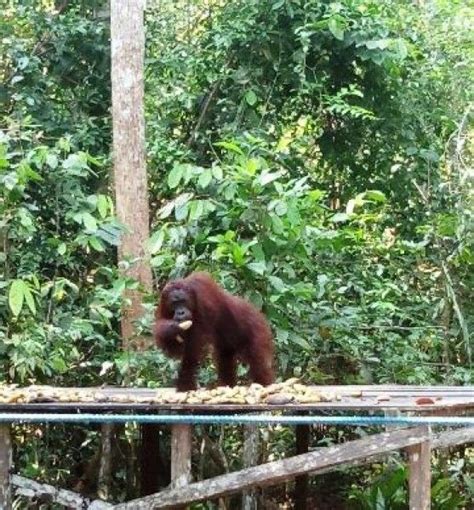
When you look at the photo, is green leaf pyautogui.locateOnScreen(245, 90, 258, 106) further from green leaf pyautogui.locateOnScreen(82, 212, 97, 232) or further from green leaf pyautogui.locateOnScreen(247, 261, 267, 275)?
green leaf pyautogui.locateOnScreen(247, 261, 267, 275)

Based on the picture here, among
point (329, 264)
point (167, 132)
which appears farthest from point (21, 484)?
point (167, 132)

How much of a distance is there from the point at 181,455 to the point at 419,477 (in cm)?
111

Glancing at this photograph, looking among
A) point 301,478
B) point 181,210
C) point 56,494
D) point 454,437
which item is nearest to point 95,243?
point 181,210

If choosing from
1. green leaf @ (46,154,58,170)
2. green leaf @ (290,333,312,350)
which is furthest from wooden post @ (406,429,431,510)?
green leaf @ (46,154,58,170)

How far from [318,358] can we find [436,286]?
5.00 ft

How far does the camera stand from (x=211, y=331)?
5.23 meters

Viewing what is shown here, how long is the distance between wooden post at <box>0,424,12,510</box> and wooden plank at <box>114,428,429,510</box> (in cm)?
63

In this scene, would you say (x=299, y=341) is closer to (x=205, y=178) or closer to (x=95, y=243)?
(x=205, y=178)

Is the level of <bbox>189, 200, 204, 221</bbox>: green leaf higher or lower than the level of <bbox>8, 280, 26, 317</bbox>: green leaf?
higher

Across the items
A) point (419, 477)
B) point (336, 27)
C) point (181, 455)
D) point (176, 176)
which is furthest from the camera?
point (336, 27)

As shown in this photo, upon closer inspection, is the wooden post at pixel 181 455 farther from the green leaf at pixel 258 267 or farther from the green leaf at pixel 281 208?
the green leaf at pixel 281 208

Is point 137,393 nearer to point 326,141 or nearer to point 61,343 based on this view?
point 61,343

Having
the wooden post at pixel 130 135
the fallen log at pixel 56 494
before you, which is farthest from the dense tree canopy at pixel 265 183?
the fallen log at pixel 56 494

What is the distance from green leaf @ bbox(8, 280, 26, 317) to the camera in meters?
5.62
